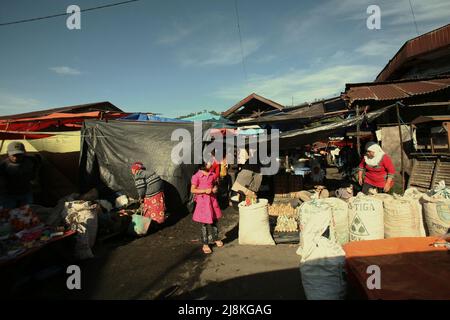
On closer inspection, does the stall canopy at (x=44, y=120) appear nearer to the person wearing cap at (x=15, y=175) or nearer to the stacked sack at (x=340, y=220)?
the person wearing cap at (x=15, y=175)

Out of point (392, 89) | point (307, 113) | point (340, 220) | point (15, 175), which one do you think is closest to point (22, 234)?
point (15, 175)

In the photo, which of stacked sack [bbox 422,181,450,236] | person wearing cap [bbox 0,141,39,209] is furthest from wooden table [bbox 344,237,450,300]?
person wearing cap [bbox 0,141,39,209]

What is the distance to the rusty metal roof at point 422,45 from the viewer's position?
9.77 meters

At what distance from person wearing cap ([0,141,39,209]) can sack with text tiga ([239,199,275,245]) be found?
470 cm

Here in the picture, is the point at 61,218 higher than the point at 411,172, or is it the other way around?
the point at 411,172

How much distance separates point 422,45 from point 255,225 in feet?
35.1

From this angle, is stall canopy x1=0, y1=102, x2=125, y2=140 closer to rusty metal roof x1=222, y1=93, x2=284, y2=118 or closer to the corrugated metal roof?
the corrugated metal roof

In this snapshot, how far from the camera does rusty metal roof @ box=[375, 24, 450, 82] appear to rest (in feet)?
32.1

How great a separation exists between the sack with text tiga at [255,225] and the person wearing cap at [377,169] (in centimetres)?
234

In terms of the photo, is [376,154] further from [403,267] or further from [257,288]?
[257,288]
